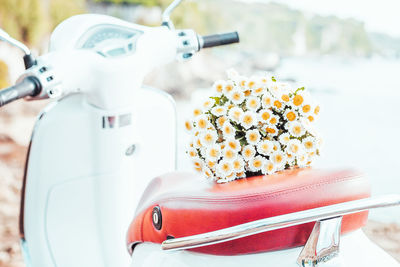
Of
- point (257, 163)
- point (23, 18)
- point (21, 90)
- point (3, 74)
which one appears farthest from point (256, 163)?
point (23, 18)

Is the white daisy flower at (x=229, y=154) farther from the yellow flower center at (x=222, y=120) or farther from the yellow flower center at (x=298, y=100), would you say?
the yellow flower center at (x=298, y=100)

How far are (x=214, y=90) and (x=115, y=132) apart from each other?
0.34 m

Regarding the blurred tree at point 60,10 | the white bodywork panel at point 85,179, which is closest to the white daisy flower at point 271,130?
the white bodywork panel at point 85,179

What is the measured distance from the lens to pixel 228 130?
0.91 metres

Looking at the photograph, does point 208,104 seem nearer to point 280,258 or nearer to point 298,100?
point 298,100

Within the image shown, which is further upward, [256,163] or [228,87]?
[228,87]

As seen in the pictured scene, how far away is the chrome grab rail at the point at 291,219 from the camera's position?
674 mm

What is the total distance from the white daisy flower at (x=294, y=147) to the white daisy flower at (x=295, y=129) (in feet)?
0.06

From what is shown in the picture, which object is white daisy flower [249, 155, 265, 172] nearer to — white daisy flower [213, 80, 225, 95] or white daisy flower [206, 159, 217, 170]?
white daisy flower [206, 159, 217, 170]

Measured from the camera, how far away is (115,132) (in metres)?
1.21

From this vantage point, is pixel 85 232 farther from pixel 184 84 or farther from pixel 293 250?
pixel 184 84

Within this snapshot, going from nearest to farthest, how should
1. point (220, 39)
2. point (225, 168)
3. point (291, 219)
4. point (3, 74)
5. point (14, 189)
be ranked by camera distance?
point (291, 219) < point (225, 168) < point (220, 39) < point (14, 189) < point (3, 74)

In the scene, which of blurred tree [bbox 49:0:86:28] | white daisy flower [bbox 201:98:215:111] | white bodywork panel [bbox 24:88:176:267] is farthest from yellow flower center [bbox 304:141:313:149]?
blurred tree [bbox 49:0:86:28]

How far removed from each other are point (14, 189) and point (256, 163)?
2302 millimetres
